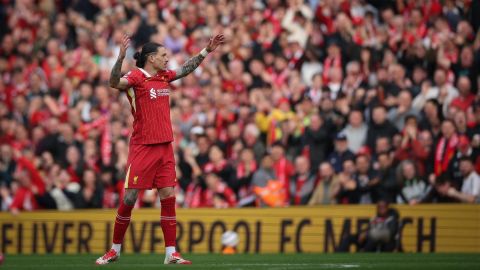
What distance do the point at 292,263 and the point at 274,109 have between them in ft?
24.2

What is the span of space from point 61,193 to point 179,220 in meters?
2.73

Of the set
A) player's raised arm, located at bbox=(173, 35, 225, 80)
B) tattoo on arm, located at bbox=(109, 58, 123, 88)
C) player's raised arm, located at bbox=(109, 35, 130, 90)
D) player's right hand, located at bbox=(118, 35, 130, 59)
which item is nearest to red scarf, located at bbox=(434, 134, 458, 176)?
player's raised arm, located at bbox=(173, 35, 225, 80)

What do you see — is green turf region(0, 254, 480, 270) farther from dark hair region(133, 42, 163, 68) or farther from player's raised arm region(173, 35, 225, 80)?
dark hair region(133, 42, 163, 68)

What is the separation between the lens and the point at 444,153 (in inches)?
691

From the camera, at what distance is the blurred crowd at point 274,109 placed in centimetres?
1812

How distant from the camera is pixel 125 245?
19000 millimetres

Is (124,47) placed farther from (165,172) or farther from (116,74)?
(165,172)

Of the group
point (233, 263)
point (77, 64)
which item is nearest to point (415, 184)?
point (233, 263)

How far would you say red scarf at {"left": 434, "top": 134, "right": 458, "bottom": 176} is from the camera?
57.3 feet

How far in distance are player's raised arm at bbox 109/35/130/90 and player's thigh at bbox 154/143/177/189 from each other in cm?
90

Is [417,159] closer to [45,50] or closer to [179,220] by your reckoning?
[179,220]

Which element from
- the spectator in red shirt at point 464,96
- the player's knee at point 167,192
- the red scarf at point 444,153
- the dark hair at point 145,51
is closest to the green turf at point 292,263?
the player's knee at point 167,192

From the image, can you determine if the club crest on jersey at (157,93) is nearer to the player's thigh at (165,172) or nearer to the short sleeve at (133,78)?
the short sleeve at (133,78)

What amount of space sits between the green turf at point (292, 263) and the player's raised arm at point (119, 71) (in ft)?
6.72
